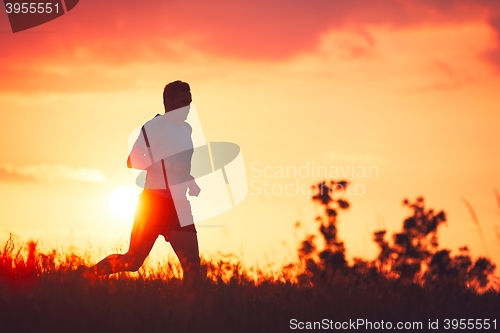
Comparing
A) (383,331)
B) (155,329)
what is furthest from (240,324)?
(383,331)

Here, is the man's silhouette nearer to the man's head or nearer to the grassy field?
the man's head

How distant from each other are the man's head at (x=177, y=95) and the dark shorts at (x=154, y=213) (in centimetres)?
86

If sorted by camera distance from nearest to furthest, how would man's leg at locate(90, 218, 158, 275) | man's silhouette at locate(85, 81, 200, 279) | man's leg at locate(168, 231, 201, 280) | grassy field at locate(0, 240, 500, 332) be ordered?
grassy field at locate(0, 240, 500, 332) < man's leg at locate(90, 218, 158, 275) < man's silhouette at locate(85, 81, 200, 279) < man's leg at locate(168, 231, 201, 280)

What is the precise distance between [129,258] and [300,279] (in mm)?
1643

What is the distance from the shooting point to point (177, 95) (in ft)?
25.2

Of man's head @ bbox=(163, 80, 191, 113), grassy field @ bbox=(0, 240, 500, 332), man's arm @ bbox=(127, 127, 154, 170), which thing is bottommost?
grassy field @ bbox=(0, 240, 500, 332)

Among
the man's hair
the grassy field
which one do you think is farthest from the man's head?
the grassy field

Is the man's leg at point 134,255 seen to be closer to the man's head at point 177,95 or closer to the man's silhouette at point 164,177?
the man's silhouette at point 164,177

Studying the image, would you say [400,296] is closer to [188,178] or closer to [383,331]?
[383,331]

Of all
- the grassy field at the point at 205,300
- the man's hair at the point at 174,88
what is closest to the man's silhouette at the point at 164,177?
the man's hair at the point at 174,88

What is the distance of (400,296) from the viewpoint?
25.0ft

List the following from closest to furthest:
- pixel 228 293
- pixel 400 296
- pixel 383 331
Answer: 1. pixel 383 331
2. pixel 228 293
3. pixel 400 296

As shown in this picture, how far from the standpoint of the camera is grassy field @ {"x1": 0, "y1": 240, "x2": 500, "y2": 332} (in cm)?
623

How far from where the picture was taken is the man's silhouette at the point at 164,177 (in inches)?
301
